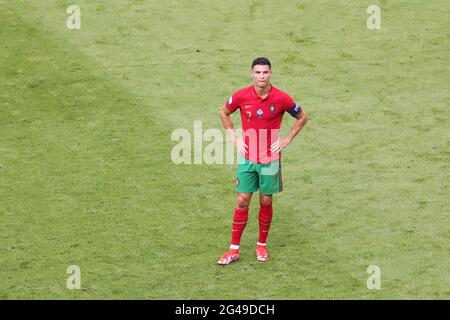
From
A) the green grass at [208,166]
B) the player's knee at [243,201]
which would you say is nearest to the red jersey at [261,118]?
the player's knee at [243,201]

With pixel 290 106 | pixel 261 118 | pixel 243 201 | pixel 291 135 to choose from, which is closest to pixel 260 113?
pixel 261 118

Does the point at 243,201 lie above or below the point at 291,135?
below

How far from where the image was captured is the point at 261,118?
11.2 m

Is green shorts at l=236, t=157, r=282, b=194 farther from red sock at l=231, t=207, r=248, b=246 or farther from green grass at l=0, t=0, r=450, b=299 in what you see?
green grass at l=0, t=0, r=450, b=299

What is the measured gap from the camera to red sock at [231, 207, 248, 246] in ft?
37.7

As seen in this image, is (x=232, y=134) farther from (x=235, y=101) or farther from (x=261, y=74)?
(x=261, y=74)

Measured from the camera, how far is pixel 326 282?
1098cm

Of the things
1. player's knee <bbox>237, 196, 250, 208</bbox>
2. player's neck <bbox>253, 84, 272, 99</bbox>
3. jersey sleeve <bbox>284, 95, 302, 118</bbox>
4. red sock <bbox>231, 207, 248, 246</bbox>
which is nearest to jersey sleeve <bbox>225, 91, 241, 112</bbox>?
player's neck <bbox>253, 84, 272, 99</bbox>

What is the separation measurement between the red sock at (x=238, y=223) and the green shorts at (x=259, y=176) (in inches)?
10.4

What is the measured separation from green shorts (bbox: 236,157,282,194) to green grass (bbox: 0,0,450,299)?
86cm

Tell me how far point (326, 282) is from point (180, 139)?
4.58m

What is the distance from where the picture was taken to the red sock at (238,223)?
11.5m

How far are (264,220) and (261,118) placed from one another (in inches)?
47.6

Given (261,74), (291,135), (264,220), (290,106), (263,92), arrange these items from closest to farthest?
(261,74) < (263,92) < (290,106) < (291,135) < (264,220)
